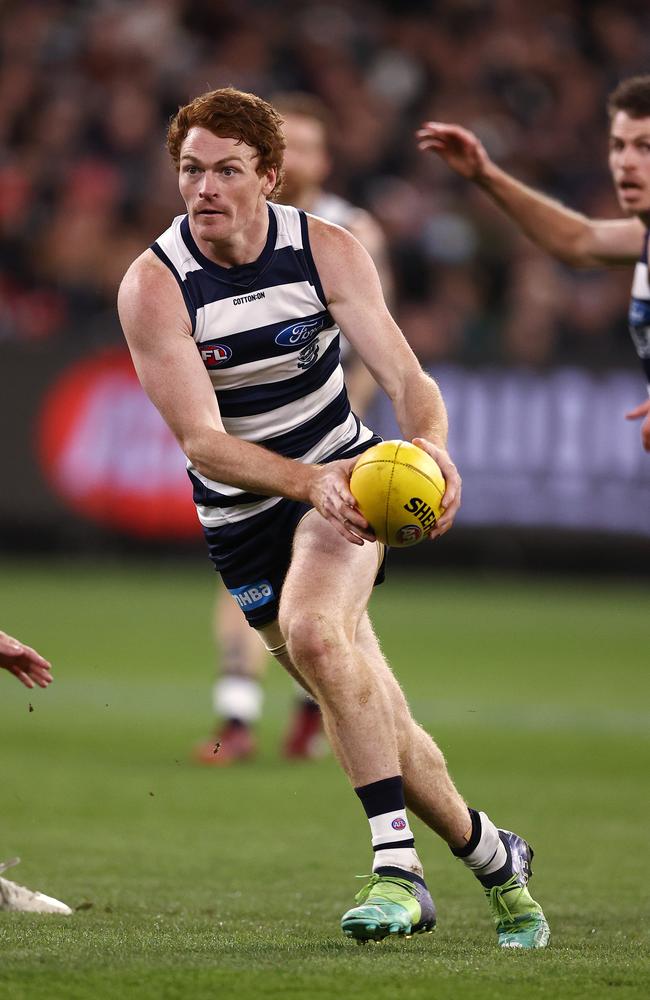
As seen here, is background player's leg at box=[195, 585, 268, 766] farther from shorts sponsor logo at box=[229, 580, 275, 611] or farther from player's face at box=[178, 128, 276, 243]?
player's face at box=[178, 128, 276, 243]

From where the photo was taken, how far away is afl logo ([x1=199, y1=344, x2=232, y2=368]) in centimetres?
521

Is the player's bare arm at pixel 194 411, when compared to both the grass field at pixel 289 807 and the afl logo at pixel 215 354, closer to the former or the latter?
the afl logo at pixel 215 354

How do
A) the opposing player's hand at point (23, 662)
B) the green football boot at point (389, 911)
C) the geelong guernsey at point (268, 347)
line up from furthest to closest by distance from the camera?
the geelong guernsey at point (268, 347) < the opposing player's hand at point (23, 662) < the green football boot at point (389, 911)

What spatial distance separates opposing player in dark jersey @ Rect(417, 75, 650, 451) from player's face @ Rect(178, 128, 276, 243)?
1.25 metres

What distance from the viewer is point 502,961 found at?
15.1 feet

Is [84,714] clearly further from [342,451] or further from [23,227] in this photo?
[23,227]

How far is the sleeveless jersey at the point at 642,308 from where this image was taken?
656cm

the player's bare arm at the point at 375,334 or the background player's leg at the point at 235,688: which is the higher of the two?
the player's bare arm at the point at 375,334

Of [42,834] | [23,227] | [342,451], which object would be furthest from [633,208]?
[23,227]

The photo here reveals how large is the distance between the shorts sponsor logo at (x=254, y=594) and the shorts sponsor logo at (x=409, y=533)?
835 mm

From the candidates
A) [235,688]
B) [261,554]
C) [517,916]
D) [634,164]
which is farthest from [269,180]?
[235,688]

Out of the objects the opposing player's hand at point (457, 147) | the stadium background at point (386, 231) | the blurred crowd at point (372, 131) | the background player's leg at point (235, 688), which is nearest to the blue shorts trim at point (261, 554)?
the opposing player's hand at point (457, 147)

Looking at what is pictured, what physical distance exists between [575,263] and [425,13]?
14.2m

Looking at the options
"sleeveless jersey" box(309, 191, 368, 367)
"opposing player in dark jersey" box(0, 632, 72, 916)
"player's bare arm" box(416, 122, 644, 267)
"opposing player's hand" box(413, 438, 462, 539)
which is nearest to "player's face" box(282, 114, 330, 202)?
"sleeveless jersey" box(309, 191, 368, 367)
